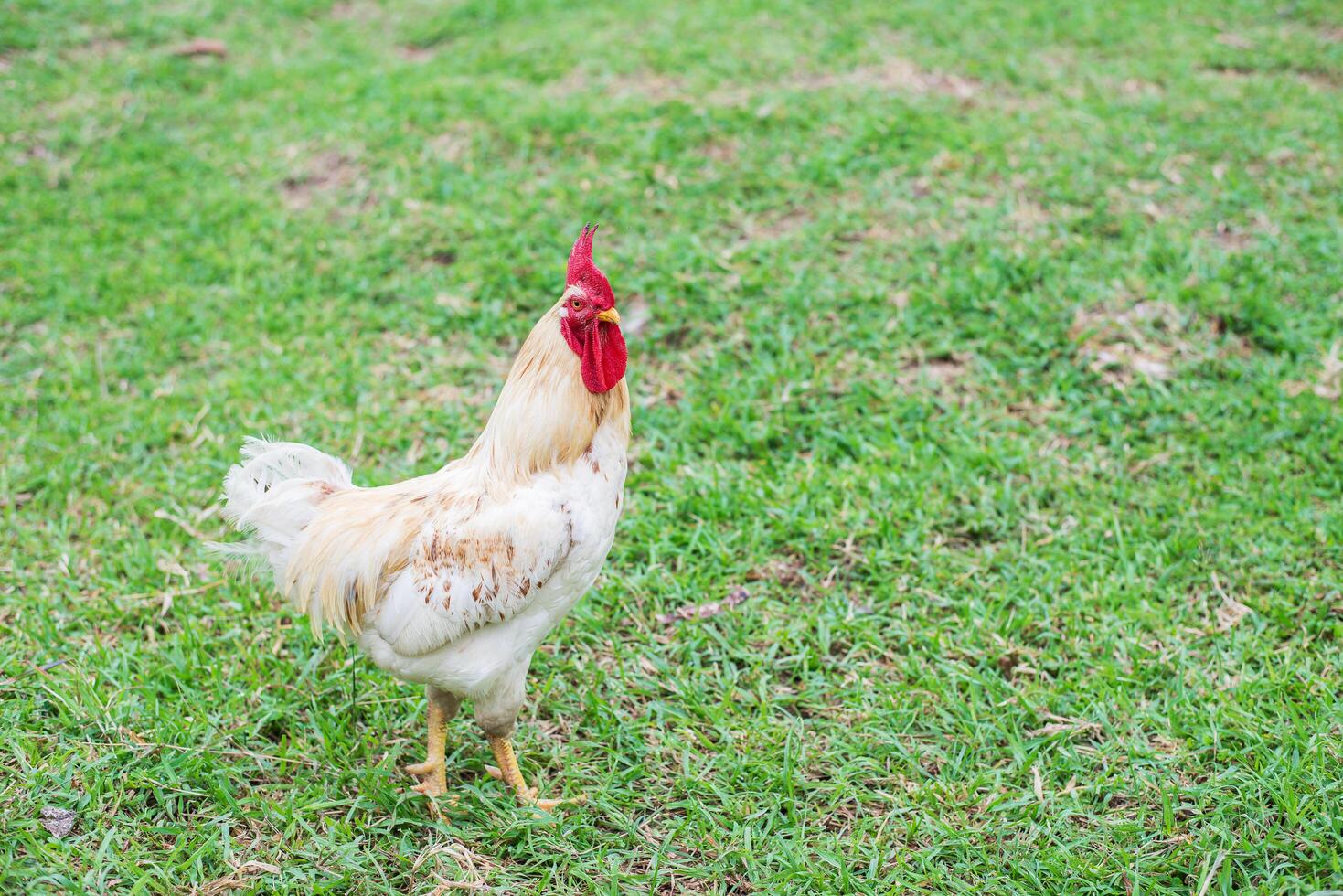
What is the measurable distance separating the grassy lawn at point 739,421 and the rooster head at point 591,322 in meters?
1.29

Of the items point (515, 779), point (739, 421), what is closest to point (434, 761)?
point (515, 779)

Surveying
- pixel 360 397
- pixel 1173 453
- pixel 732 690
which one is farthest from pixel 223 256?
pixel 1173 453

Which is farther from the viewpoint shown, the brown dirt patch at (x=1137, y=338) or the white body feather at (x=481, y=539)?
the brown dirt patch at (x=1137, y=338)

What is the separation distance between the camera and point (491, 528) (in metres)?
2.91

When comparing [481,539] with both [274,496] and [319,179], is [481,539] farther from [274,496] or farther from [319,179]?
[319,179]

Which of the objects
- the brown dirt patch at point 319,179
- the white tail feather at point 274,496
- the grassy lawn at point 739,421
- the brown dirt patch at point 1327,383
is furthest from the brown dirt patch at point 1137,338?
the brown dirt patch at point 319,179

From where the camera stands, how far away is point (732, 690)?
144 inches

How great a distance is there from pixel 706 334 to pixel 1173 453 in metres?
2.29

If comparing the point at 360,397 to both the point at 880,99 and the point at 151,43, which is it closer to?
the point at 880,99

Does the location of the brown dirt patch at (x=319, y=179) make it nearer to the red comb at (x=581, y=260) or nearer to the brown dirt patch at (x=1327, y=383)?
the red comb at (x=581, y=260)

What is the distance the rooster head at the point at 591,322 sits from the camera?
2.84 meters

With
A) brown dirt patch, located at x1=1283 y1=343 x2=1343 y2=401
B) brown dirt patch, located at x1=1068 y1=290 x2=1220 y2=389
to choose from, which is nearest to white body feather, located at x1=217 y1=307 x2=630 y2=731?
brown dirt patch, located at x1=1068 y1=290 x2=1220 y2=389

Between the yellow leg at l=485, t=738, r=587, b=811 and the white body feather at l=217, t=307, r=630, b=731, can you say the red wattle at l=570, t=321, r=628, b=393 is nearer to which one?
the white body feather at l=217, t=307, r=630, b=731

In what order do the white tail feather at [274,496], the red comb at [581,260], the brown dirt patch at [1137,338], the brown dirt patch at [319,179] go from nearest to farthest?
the red comb at [581,260]
the white tail feather at [274,496]
the brown dirt patch at [1137,338]
the brown dirt patch at [319,179]
